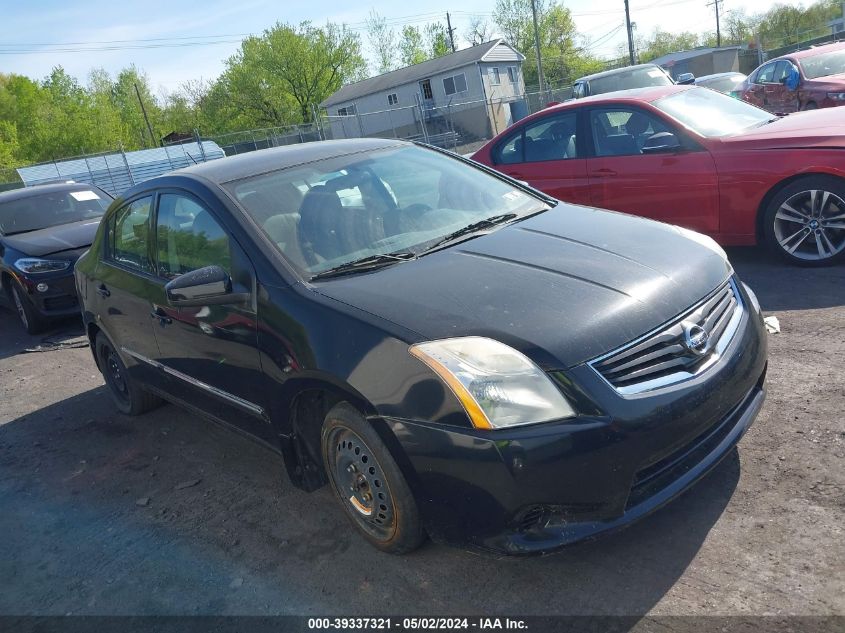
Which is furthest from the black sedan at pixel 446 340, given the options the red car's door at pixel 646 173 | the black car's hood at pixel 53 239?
the black car's hood at pixel 53 239

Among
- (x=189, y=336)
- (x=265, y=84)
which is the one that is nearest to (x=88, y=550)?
(x=189, y=336)

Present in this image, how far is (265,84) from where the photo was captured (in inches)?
2709

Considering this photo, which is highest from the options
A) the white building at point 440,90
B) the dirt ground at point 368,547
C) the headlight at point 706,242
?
the white building at point 440,90

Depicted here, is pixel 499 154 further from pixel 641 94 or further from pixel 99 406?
pixel 99 406

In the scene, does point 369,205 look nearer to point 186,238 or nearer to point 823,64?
point 186,238

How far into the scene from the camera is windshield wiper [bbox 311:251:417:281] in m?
3.22

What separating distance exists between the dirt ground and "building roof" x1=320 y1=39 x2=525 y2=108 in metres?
48.8

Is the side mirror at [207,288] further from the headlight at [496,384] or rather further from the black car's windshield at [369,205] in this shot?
the headlight at [496,384]

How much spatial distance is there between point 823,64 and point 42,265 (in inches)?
528

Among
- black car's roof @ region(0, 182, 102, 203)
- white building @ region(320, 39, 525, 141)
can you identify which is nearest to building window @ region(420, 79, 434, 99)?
white building @ region(320, 39, 525, 141)

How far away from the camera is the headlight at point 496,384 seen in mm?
2441

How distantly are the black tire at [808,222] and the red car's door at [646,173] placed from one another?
1.57ft

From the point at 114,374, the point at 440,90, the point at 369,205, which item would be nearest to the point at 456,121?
the point at 440,90

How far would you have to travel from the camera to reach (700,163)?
6.07 metres
